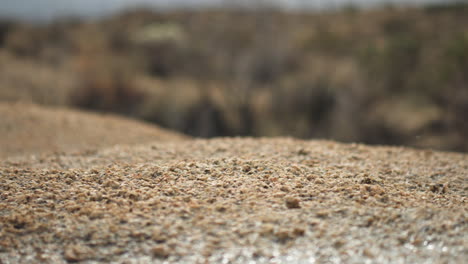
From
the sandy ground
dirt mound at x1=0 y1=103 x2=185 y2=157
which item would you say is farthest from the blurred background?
the sandy ground

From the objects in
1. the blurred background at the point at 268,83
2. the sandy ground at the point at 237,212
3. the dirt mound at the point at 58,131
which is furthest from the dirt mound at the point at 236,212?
the blurred background at the point at 268,83

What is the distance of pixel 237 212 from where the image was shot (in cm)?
165

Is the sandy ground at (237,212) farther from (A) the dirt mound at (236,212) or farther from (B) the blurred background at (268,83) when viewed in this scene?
(B) the blurred background at (268,83)

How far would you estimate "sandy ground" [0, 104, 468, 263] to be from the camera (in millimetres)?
1399

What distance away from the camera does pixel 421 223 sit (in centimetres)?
156

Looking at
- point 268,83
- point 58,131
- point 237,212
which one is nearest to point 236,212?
point 237,212

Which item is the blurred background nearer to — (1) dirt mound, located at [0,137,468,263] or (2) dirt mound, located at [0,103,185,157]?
(2) dirt mound, located at [0,103,185,157]

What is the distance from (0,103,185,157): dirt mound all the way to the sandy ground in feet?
7.13

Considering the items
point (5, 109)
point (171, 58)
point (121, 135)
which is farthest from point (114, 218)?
point (171, 58)

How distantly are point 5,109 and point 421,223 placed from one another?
203 inches

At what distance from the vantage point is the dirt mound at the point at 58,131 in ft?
14.0

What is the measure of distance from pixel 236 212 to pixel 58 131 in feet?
12.0

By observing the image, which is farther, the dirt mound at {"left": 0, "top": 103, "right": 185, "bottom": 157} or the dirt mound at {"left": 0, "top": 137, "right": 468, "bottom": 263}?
the dirt mound at {"left": 0, "top": 103, "right": 185, "bottom": 157}

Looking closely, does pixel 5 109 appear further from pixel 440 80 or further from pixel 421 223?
pixel 440 80
